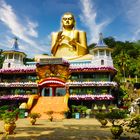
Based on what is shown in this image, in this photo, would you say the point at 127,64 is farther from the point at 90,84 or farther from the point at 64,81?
the point at 64,81

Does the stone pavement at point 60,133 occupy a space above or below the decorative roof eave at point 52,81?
below

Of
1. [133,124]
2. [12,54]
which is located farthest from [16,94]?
[133,124]

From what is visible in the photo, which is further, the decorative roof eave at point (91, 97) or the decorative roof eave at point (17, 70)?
the decorative roof eave at point (17, 70)

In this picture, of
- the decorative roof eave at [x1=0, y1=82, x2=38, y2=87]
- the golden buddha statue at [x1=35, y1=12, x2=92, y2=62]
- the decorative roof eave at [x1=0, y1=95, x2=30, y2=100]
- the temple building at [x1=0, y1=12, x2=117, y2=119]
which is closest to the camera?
the temple building at [x1=0, y1=12, x2=117, y2=119]

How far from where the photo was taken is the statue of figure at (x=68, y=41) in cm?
5006

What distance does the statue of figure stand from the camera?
5006cm

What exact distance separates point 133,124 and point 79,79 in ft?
105

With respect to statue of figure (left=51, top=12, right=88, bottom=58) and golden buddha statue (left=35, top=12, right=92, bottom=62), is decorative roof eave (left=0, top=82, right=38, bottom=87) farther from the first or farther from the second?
statue of figure (left=51, top=12, right=88, bottom=58)

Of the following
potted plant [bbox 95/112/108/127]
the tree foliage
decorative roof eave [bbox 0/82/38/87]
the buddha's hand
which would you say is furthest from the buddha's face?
potted plant [bbox 95/112/108/127]

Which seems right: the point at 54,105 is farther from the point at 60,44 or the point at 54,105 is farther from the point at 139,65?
the point at 139,65

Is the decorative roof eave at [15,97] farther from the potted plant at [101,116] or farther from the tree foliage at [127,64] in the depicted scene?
the tree foliage at [127,64]

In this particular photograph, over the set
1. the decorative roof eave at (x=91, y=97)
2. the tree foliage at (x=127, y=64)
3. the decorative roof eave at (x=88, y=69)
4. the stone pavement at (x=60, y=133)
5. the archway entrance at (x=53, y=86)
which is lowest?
the stone pavement at (x=60, y=133)

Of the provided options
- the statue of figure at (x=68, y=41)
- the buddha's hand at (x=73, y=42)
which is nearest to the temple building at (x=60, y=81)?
the statue of figure at (x=68, y=41)

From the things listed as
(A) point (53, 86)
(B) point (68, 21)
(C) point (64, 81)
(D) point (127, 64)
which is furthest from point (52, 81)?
(D) point (127, 64)
